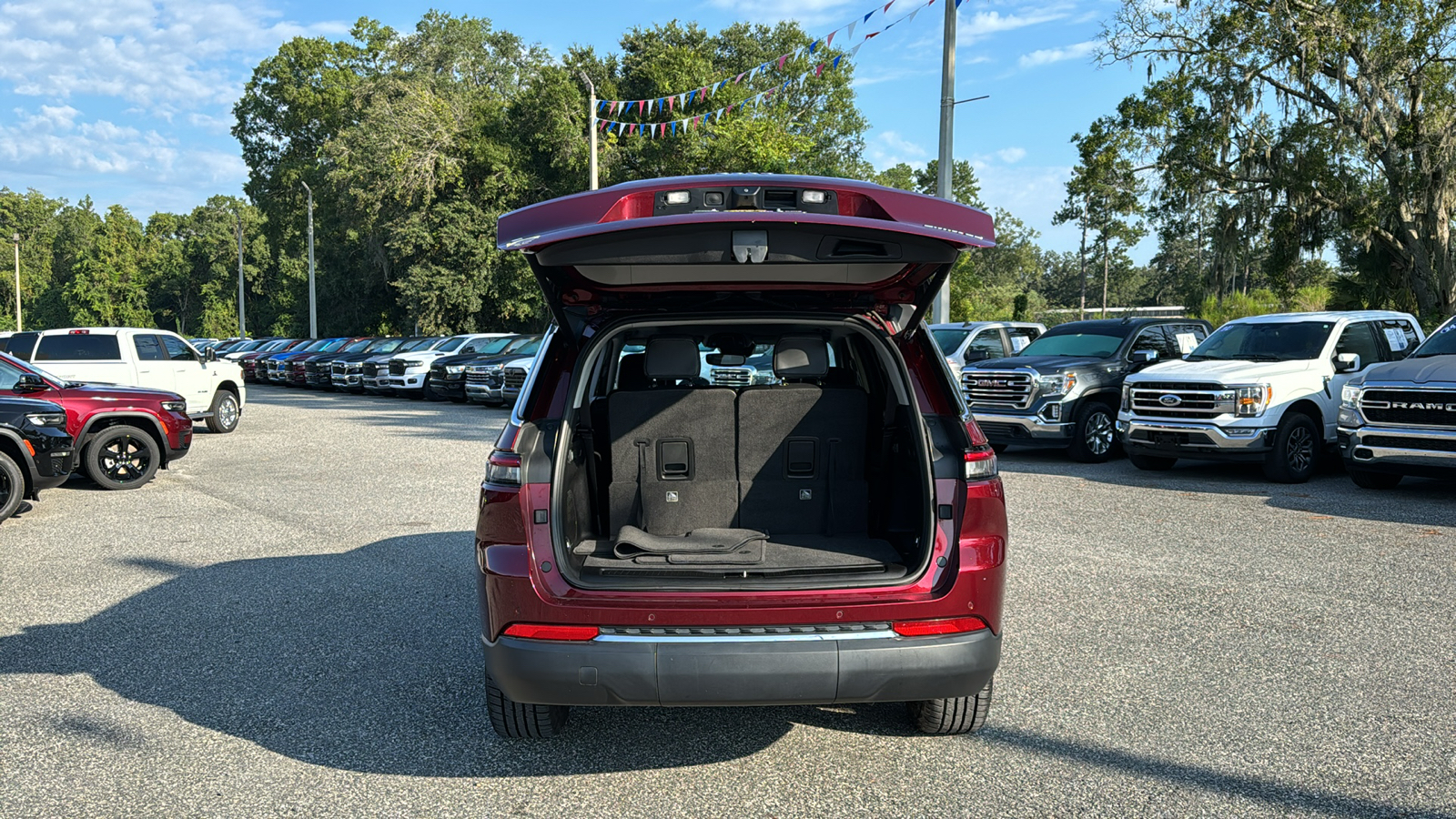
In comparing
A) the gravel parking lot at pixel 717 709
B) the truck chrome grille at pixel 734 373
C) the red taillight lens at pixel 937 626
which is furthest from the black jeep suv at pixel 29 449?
the red taillight lens at pixel 937 626

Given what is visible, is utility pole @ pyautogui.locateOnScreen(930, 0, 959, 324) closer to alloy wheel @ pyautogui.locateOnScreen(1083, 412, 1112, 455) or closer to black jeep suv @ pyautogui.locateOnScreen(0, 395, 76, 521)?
alloy wheel @ pyautogui.locateOnScreen(1083, 412, 1112, 455)

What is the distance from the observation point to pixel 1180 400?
40.0 ft

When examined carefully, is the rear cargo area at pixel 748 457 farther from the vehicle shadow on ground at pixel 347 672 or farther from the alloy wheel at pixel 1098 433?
the alloy wheel at pixel 1098 433

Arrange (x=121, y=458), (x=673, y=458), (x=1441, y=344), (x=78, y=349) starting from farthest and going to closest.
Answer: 1. (x=78, y=349)
2. (x=121, y=458)
3. (x=1441, y=344)
4. (x=673, y=458)

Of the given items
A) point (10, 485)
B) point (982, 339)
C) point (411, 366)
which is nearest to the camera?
point (10, 485)

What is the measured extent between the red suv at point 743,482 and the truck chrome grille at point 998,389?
359 inches

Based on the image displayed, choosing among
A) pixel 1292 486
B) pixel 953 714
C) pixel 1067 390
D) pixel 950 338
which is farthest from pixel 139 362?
pixel 953 714

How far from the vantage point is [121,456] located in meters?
11.9

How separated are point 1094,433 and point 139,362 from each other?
47.2 ft

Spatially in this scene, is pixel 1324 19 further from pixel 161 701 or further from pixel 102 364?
pixel 161 701

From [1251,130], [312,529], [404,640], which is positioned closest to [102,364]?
[312,529]

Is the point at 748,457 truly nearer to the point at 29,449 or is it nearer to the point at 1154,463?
the point at 29,449

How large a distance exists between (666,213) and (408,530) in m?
5.96

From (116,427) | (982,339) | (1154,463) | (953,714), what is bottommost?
(953,714)
